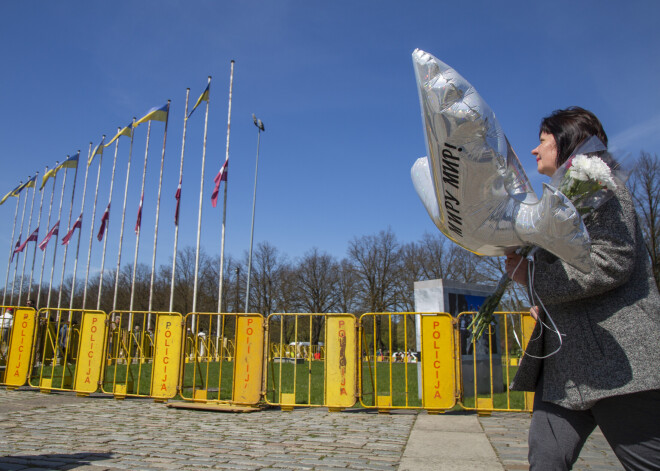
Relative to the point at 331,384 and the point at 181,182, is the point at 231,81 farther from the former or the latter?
the point at 331,384

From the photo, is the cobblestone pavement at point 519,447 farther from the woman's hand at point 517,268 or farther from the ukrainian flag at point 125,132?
the ukrainian flag at point 125,132

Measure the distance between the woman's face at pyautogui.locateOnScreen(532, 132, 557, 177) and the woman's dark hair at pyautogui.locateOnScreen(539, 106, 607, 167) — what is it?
22 millimetres

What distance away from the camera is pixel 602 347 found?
1833mm

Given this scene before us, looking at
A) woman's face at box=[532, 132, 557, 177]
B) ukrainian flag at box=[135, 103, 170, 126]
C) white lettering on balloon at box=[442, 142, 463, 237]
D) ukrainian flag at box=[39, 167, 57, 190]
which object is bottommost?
white lettering on balloon at box=[442, 142, 463, 237]

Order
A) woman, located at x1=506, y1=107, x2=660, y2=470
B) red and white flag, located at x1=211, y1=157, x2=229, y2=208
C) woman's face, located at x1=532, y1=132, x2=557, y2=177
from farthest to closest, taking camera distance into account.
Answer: red and white flag, located at x1=211, y1=157, x2=229, y2=208 < woman's face, located at x1=532, y1=132, x2=557, y2=177 < woman, located at x1=506, y1=107, x2=660, y2=470

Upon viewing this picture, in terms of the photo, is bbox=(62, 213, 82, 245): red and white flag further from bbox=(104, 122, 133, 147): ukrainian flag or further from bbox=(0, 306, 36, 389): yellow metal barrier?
bbox=(0, 306, 36, 389): yellow metal barrier

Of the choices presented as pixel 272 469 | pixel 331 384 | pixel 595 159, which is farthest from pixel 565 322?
pixel 331 384

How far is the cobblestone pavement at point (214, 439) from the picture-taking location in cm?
443

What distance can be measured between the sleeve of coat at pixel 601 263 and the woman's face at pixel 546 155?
0.32m

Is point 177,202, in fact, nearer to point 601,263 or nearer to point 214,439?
point 214,439

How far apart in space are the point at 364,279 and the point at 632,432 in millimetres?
43026

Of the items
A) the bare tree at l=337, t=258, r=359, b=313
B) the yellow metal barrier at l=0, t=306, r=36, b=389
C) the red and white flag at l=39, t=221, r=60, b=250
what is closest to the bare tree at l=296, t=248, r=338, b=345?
the bare tree at l=337, t=258, r=359, b=313

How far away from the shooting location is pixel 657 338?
69.6 inches

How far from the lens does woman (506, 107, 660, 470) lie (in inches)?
69.2
